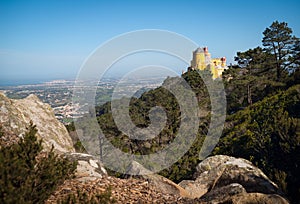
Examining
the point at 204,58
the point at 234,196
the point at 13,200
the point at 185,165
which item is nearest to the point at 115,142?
the point at 185,165

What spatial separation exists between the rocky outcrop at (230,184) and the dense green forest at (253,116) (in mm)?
442

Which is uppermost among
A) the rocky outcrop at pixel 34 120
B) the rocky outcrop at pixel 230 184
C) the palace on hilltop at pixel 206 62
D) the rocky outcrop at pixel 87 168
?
the palace on hilltop at pixel 206 62

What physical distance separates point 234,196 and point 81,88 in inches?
257

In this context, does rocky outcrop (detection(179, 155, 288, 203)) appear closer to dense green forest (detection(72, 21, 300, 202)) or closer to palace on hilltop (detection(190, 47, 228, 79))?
dense green forest (detection(72, 21, 300, 202))

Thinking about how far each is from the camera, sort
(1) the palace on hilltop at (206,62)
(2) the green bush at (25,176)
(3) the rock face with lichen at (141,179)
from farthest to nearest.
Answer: (1) the palace on hilltop at (206,62)
(3) the rock face with lichen at (141,179)
(2) the green bush at (25,176)

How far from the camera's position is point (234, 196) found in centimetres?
418

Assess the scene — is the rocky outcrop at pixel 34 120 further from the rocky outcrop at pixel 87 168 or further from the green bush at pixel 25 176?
the green bush at pixel 25 176

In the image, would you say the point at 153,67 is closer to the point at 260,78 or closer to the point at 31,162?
the point at 31,162

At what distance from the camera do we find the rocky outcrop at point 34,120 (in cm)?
601

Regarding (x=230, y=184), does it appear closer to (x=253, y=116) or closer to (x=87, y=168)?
(x=87, y=168)

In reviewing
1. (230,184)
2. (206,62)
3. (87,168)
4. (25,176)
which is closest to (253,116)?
(230,184)

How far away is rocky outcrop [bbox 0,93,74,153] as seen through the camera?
6012mm

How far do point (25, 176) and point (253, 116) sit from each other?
41.0ft

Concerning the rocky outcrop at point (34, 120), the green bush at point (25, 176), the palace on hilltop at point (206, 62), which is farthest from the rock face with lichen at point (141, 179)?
the palace on hilltop at point (206, 62)
